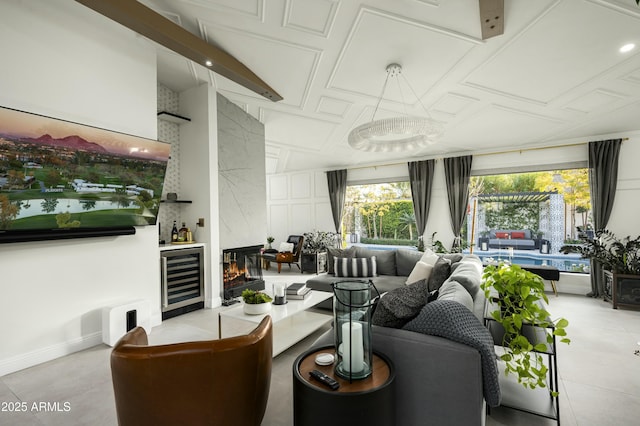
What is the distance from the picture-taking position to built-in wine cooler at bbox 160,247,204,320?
3.90 m

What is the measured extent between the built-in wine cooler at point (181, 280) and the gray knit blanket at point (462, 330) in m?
3.34

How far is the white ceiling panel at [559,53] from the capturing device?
7.95ft

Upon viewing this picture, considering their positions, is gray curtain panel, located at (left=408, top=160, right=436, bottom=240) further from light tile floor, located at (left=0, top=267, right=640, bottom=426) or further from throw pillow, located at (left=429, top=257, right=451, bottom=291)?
light tile floor, located at (left=0, top=267, right=640, bottom=426)

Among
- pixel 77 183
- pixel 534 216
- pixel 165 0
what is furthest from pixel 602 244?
pixel 77 183

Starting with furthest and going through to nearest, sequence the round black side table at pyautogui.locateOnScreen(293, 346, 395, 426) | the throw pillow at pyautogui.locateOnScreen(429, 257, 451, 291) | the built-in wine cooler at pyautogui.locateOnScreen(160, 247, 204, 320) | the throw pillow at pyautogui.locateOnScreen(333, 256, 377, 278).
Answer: the throw pillow at pyautogui.locateOnScreen(333, 256, 377, 278) < the built-in wine cooler at pyautogui.locateOnScreen(160, 247, 204, 320) < the throw pillow at pyautogui.locateOnScreen(429, 257, 451, 291) < the round black side table at pyautogui.locateOnScreen(293, 346, 395, 426)

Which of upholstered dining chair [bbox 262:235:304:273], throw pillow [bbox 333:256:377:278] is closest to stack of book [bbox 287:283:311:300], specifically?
throw pillow [bbox 333:256:377:278]

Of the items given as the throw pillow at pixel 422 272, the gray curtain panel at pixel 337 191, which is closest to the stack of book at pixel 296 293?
the throw pillow at pixel 422 272

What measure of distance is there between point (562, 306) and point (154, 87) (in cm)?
634

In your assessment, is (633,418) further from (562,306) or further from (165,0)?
(165,0)

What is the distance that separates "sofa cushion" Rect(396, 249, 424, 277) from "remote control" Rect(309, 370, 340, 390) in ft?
11.2

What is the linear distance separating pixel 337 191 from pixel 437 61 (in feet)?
15.3

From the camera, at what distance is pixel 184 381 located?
4.58 ft

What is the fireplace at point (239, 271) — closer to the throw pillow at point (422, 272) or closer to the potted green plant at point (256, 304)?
the potted green plant at point (256, 304)

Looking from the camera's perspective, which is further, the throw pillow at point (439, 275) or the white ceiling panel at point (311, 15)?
the throw pillow at point (439, 275)
